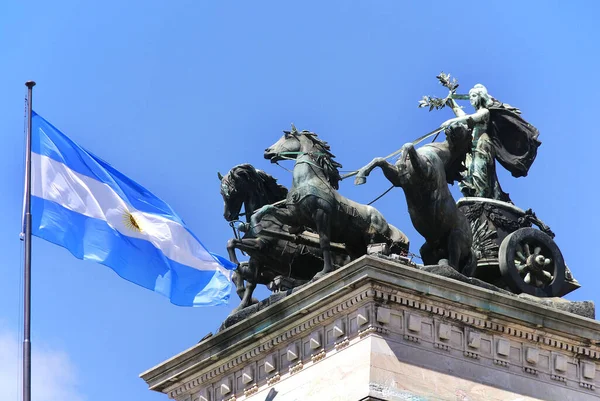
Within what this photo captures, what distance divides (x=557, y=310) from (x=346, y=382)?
165 inches

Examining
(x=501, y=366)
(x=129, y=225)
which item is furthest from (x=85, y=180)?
(x=501, y=366)

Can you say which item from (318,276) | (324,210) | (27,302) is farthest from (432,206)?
(27,302)

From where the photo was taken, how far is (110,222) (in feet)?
126

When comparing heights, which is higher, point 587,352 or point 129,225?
point 129,225

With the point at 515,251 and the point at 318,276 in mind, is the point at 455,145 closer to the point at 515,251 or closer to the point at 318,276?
the point at 515,251

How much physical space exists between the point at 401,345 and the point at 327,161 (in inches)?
169

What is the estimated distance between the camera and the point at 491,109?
136 feet

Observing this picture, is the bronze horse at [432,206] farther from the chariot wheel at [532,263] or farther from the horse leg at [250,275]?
the horse leg at [250,275]

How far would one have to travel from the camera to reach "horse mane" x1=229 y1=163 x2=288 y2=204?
39.6 meters

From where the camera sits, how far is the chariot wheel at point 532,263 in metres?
37.9

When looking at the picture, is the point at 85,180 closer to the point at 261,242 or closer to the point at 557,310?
the point at 261,242

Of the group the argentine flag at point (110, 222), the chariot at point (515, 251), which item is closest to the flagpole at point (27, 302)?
the argentine flag at point (110, 222)

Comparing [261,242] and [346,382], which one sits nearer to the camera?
[346,382]

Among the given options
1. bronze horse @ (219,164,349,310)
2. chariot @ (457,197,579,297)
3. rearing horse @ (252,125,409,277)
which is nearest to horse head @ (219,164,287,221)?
bronze horse @ (219,164,349,310)
